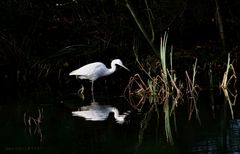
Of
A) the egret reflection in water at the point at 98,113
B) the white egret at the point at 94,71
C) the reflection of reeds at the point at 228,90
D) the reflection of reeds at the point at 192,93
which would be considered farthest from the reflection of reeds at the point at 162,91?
the white egret at the point at 94,71

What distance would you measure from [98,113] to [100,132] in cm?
213

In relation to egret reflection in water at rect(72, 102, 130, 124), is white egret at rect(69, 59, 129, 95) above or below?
above

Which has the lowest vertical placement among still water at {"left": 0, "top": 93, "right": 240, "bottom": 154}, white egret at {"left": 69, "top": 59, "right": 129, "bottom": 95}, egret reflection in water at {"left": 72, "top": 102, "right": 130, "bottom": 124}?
still water at {"left": 0, "top": 93, "right": 240, "bottom": 154}

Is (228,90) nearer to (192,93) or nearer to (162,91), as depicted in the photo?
(192,93)

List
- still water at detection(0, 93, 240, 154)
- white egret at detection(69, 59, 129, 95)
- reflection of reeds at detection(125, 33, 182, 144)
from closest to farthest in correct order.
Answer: still water at detection(0, 93, 240, 154) < reflection of reeds at detection(125, 33, 182, 144) < white egret at detection(69, 59, 129, 95)

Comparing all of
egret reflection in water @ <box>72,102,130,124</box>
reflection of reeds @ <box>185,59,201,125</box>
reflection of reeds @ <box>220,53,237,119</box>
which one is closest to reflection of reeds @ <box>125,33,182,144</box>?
reflection of reeds @ <box>185,59,201,125</box>

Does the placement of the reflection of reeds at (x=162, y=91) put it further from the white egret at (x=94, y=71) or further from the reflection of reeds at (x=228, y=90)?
the white egret at (x=94, y=71)

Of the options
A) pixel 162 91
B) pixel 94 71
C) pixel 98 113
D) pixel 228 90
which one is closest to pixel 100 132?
pixel 98 113

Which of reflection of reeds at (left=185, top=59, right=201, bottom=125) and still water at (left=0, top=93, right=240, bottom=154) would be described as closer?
still water at (left=0, top=93, right=240, bottom=154)

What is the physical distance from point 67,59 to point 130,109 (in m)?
5.80

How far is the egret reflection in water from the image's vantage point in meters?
13.3

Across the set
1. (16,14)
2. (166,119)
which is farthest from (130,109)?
(16,14)

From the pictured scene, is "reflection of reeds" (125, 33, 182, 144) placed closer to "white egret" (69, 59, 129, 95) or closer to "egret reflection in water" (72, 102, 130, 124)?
"egret reflection in water" (72, 102, 130, 124)

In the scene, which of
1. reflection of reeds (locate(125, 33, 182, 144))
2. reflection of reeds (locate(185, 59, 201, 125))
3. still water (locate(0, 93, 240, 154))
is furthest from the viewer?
reflection of reeds (locate(125, 33, 182, 144))
